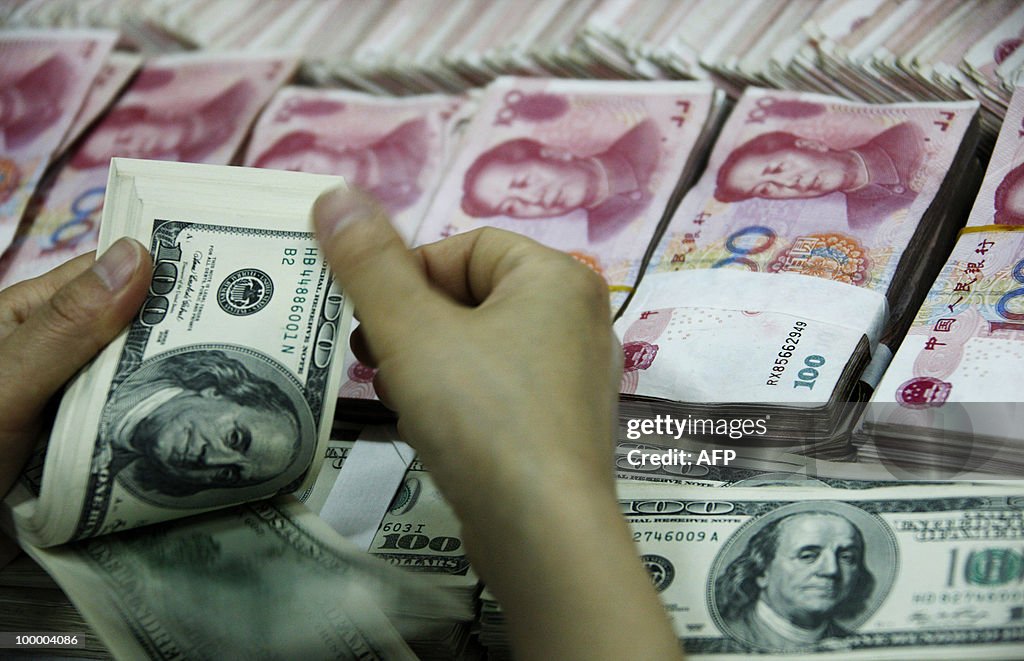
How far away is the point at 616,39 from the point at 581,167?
14.0 inches

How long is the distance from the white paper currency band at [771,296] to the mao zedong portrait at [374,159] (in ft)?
1.81

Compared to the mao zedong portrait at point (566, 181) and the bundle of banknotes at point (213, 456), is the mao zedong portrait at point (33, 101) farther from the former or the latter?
the bundle of banknotes at point (213, 456)

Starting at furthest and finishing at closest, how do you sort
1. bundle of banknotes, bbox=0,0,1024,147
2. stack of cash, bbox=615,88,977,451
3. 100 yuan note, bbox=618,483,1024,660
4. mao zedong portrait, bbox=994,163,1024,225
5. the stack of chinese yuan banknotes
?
bundle of banknotes, bbox=0,0,1024,147 → mao zedong portrait, bbox=994,163,1024,225 → stack of cash, bbox=615,88,977,451 → the stack of chinese yuan banknotes → 100 yuan note, bbox=618,483,1024,660

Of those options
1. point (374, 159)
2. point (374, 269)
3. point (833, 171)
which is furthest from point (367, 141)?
point (374, 269)

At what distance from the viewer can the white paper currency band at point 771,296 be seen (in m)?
1.41

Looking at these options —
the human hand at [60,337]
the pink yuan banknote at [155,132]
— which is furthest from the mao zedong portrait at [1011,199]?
the pink yuan banknote at [155,132]

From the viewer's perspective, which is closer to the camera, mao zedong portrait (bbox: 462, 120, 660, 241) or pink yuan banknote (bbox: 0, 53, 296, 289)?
mao zedong portrait (bbox: 462, 120, 660, 241)

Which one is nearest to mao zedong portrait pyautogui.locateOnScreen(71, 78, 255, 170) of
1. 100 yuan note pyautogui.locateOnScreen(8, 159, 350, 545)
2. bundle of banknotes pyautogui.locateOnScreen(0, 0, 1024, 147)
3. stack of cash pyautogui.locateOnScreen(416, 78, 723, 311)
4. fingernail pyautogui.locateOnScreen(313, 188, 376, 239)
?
bundle of banknotes pyautogui.locateOnScreen(0, 0, 1024, 147)

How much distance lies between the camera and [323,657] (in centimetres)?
109

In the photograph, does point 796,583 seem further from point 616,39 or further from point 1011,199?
point 616,39

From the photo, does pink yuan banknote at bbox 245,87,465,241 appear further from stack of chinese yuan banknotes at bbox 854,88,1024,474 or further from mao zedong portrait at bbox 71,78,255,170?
stack of chinese yuan banknotes at bbox 854,88,1024,474

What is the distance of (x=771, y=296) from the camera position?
1463 millimetres

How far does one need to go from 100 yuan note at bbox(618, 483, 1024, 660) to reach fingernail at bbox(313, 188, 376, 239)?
0.50m

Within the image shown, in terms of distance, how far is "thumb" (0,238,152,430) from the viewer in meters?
1.05
